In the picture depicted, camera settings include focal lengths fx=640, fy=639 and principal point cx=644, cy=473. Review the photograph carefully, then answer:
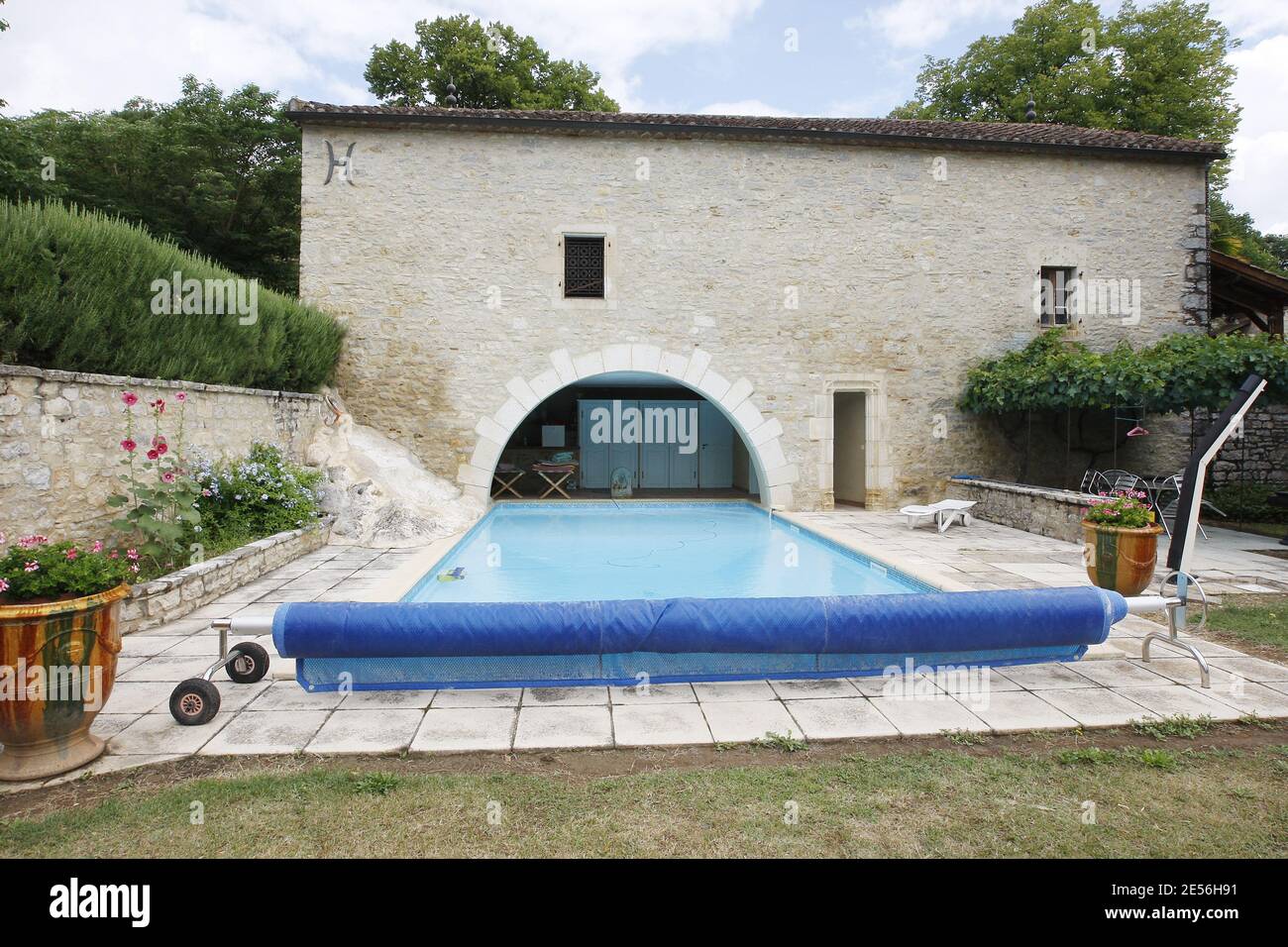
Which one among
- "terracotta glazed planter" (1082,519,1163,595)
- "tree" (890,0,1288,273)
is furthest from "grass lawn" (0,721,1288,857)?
"tree" (890,0,1288,273)

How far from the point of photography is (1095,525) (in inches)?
195

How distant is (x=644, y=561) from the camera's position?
7570 millimetres


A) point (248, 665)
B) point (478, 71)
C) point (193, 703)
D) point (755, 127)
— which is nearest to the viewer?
point (193, 703)

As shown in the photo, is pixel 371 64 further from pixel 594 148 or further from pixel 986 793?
pixel 986 793

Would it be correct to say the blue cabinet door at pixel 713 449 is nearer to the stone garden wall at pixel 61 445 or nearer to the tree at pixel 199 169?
the stone garden wall at pixel 61 445

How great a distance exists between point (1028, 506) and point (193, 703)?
362 inches

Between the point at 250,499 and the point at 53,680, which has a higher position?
the point at 250,499

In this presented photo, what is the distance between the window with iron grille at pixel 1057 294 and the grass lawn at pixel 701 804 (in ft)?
32.7

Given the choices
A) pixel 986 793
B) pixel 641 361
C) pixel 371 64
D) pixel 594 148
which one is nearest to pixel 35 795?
pixel 986 793

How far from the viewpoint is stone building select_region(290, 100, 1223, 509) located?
988cm

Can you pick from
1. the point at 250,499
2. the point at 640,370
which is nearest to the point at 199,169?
the point at 640,370

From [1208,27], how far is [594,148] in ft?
55.6

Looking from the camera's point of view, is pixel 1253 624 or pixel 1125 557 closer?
pixel 1253 624

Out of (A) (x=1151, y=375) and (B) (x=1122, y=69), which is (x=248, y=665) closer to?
(A) (x=1151, y=375)
